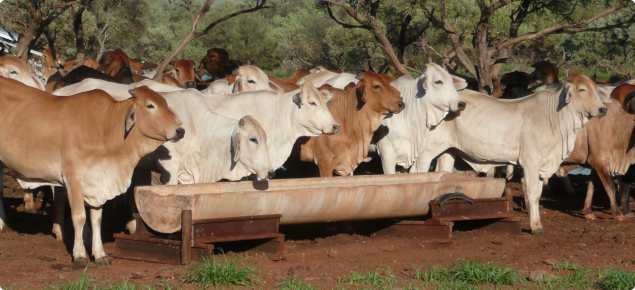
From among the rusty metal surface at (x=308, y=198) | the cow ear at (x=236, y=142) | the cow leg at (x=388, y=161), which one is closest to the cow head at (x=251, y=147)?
the cow ear at (x=236, y=142)

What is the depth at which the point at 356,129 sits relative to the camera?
10.8 m

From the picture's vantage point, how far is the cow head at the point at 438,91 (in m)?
11.2

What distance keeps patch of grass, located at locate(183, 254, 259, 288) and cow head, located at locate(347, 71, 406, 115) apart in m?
4.38

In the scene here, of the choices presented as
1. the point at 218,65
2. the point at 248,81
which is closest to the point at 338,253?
the point at 248,81

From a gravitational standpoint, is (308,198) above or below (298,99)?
below

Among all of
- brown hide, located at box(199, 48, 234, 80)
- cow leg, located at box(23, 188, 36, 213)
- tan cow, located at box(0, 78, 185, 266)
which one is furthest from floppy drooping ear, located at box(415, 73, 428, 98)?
brown hide, located at box(199, 48, 234, 80)

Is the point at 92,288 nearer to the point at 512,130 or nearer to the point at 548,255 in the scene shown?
the point at 548,255

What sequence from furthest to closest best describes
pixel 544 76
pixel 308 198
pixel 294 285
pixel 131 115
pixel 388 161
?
1. pixel 544 76
2. pixel 388 161
3. pixel 308 198
4. pixel 131 115
5. pixel 294 285

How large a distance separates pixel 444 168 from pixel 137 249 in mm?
5369

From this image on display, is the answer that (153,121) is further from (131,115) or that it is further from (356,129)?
(356,129)

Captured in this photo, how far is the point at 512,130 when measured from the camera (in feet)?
35.8

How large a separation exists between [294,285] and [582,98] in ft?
19.4

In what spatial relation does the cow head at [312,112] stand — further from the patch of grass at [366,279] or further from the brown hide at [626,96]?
the brown hide at [626,96]

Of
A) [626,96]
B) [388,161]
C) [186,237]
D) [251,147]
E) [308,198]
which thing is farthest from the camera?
[626,96]
